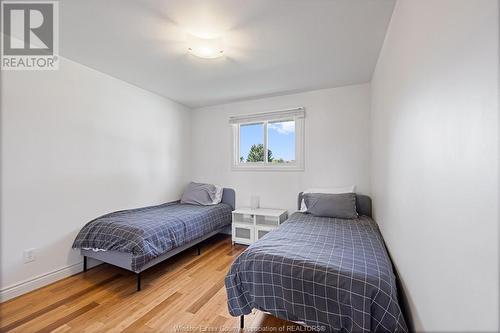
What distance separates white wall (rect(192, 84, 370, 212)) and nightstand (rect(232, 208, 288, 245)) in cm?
28

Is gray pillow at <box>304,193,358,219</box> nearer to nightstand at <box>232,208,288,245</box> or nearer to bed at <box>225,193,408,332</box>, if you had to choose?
nightstand at <box>232,208,288,245</box>

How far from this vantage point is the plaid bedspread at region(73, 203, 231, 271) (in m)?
2.12

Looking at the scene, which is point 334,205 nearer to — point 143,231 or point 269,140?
point 269,140

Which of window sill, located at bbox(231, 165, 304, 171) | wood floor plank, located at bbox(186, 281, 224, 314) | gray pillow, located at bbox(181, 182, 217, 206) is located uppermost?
window sill, located at bbox(231, 165, 304, 171)

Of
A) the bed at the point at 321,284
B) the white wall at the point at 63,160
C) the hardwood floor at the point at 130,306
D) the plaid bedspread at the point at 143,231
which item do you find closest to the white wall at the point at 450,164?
the bed at the point at 321,284

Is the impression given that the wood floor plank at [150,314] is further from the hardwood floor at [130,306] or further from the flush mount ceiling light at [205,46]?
the flush mount ceiling light at [205,46]

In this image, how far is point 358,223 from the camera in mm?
2408

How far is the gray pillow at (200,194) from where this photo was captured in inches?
144

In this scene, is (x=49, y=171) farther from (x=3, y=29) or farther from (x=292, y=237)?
(x=292, y=237)

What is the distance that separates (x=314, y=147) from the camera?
3.29 m

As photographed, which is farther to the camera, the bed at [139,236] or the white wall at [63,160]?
the bed at [139,236]

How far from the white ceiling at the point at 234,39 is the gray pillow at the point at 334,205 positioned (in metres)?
1.58

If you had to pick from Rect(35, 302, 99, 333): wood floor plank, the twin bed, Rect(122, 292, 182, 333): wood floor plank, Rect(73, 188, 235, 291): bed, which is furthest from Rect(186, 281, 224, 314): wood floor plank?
Rect(35, 302, 99, 333): wood floor plank

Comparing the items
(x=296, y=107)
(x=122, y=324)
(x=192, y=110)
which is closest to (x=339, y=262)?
(x=122, y=324)
